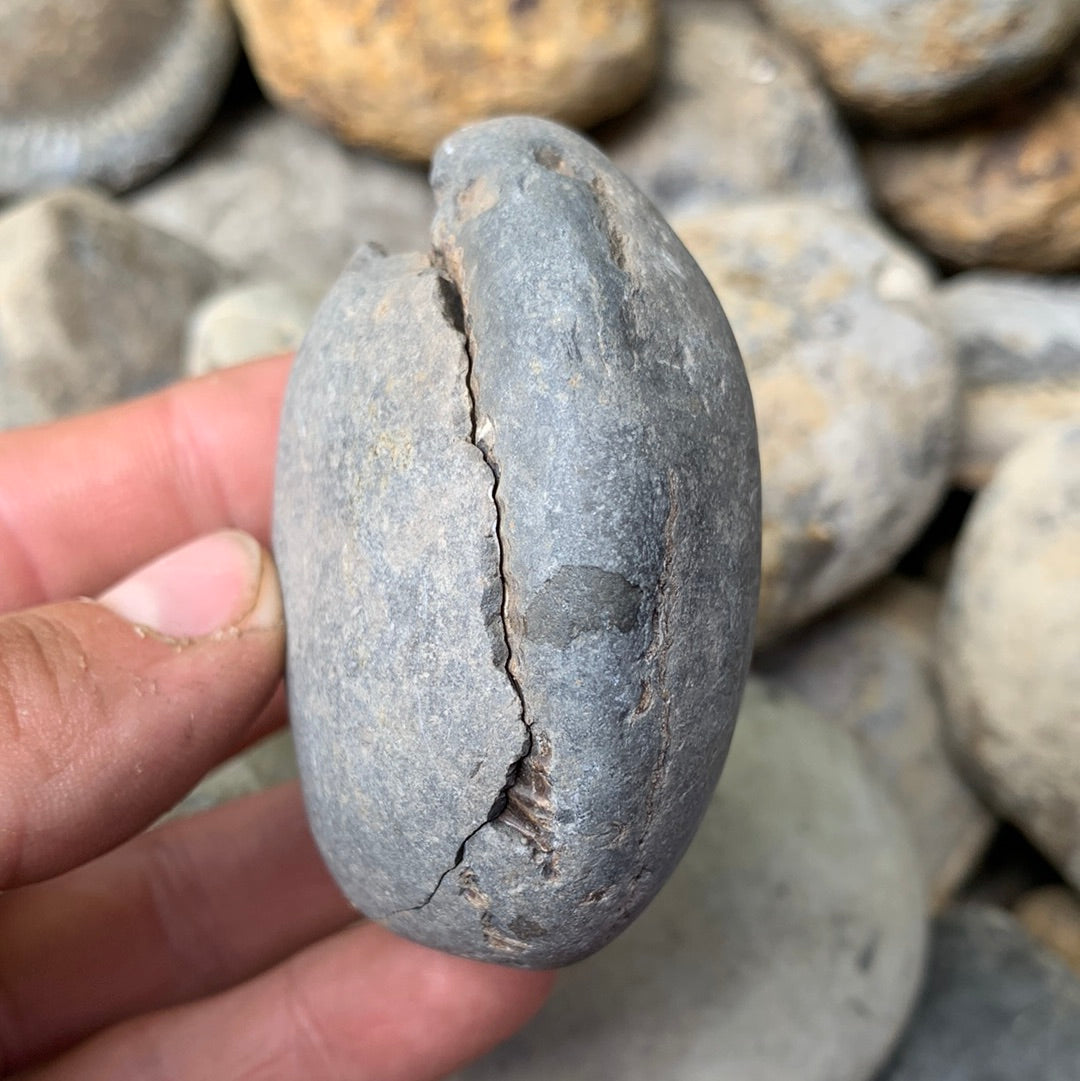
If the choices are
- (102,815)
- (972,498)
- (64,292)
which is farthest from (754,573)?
(64,292)

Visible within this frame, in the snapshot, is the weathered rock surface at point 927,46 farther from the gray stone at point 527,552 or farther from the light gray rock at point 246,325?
the gray stone at point 527,552

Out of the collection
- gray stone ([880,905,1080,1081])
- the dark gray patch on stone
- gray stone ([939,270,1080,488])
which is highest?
the dark gray patch on stone

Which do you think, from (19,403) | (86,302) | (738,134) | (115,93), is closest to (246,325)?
(86,302)

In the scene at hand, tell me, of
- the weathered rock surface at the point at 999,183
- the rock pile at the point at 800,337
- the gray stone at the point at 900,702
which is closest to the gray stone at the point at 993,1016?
the rock pile at the point at 800,337

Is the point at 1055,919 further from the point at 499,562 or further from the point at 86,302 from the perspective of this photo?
the point at 86,302

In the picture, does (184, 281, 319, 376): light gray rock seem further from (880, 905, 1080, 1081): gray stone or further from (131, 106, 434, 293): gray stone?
(880, 905, 1080, 1081): gray stone

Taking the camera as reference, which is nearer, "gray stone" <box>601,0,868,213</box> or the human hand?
the human hand

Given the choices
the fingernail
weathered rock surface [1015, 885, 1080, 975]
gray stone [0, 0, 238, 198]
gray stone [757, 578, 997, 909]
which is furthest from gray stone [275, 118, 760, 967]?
gray stone [0, 0, 238, 198]
